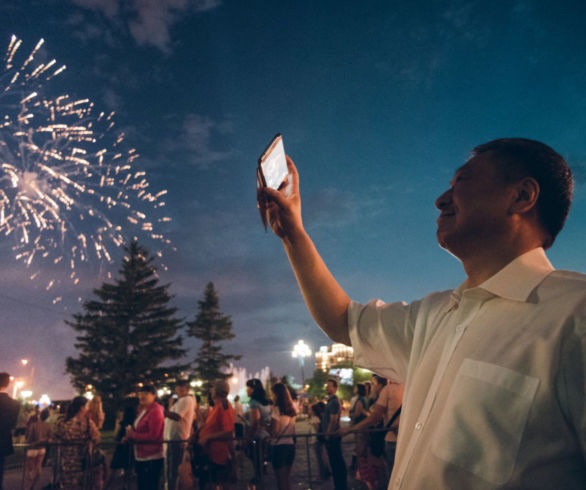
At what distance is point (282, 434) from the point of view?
6746 mm

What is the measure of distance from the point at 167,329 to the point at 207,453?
3162cm

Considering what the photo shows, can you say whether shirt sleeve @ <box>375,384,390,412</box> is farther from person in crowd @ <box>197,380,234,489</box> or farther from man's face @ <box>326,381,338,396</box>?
person in crowd @ <box>197,380,234,489</box>

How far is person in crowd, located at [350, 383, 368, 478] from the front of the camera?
6812 millimetres

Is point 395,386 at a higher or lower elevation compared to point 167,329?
lower

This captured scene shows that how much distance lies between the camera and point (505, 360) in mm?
1021

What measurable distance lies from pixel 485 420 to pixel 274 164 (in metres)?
1.41

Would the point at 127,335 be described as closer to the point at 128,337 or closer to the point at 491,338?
the point at 128,337

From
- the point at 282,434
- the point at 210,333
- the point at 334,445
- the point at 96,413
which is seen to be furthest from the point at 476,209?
the point at 210,333

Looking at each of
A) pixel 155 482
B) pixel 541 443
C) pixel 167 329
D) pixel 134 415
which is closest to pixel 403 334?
Answer: pixel 541 443

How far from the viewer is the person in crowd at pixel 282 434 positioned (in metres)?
6.82

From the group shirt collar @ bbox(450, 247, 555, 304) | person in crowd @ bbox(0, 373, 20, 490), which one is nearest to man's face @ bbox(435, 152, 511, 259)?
shirt collar @ bbox(450, 247, 555, 304)

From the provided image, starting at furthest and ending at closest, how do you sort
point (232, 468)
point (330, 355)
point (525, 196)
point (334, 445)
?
point (330, 355)
point (334, 445)
point (232, 468)
point (525, 196)

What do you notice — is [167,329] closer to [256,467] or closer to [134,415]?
[134,415]

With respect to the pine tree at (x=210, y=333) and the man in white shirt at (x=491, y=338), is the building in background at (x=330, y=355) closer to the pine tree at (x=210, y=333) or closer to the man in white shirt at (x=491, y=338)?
the pine tree at (x=210, y=333)
